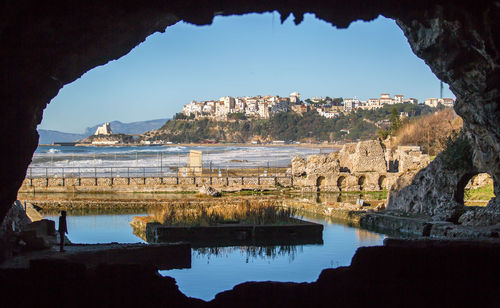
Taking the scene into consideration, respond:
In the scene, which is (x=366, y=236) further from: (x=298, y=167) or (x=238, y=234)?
(x=298, y=167)

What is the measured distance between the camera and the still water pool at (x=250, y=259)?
12.2 m

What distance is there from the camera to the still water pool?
12.2 meters

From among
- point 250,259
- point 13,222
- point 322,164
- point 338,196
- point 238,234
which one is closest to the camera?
point 13,222

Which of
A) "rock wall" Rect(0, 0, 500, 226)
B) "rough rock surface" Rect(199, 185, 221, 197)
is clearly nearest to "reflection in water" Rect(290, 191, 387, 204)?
"rough rock surface" Rect(199, 185, 221, 197)

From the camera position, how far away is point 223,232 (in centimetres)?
1728

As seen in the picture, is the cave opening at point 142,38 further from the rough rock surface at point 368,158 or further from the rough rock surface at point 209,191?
the rough rock surface at point 368,158

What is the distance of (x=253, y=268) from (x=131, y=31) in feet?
18.9

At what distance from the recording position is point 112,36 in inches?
417

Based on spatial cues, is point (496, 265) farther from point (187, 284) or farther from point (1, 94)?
point (1, 94)

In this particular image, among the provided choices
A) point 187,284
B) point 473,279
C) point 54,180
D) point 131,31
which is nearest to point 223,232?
point 187,284

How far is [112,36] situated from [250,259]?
643cm

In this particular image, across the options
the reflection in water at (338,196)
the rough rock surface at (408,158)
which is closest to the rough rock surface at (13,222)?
the reflection in water at (338,196)

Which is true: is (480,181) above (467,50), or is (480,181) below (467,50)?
below

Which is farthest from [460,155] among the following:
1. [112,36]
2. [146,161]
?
[146,161]
